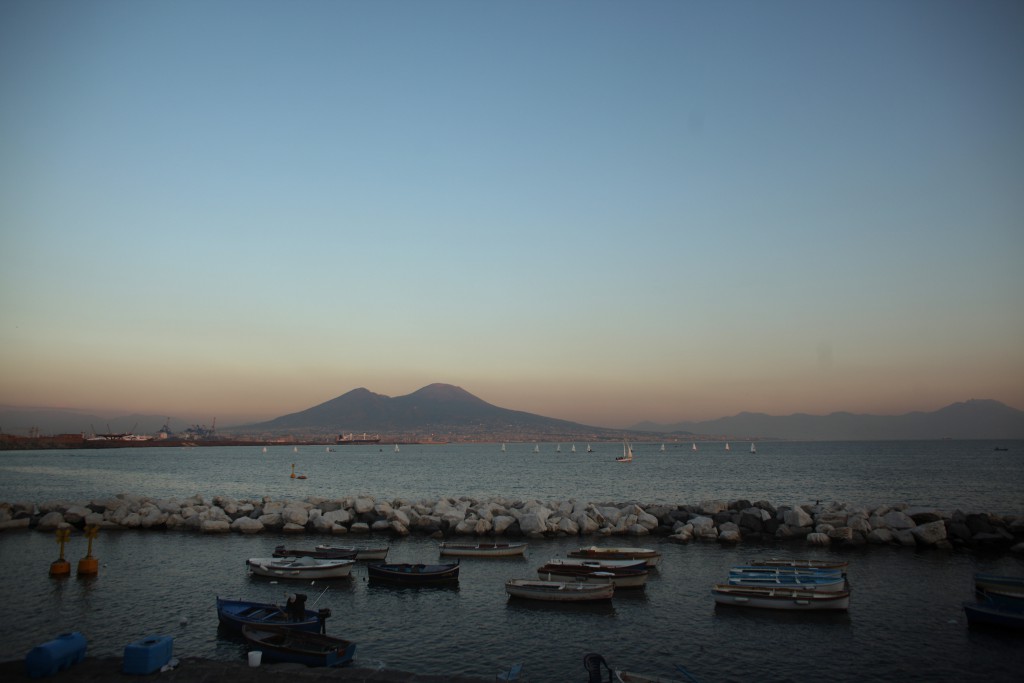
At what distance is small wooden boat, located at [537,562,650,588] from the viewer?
22.5 metres

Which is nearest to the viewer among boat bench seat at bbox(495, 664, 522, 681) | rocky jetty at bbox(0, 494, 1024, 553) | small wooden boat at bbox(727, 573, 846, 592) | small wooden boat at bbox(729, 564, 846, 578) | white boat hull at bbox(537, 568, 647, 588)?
boat bench seat at bbox(495, 664, 522, 681)

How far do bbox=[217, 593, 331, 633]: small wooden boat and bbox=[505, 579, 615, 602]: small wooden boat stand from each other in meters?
6.79

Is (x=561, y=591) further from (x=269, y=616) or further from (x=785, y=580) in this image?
(x=269, y=616)

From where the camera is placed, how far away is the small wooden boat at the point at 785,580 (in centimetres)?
2125

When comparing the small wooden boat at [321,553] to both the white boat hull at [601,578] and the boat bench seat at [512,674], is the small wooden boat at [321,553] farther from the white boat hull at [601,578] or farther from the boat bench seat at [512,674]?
the boat bench seat at [512,674]

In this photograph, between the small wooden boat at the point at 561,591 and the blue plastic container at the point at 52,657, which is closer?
the blue plastic container at the point at 52,657

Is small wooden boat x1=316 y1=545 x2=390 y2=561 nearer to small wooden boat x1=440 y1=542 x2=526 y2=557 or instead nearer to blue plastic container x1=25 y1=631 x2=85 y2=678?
small wooden boat x1=440 y1=542 x2=526 y2=557

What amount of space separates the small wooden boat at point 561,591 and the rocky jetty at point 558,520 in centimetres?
1071

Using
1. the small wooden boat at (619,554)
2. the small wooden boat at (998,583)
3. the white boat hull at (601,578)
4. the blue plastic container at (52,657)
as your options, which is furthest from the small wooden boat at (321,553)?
the small wooden boat at (998,583)

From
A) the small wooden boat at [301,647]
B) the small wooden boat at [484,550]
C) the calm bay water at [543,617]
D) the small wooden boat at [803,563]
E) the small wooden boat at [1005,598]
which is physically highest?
the small wooden boat at [301,647]

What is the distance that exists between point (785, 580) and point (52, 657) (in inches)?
816

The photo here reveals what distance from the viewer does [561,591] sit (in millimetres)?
20906

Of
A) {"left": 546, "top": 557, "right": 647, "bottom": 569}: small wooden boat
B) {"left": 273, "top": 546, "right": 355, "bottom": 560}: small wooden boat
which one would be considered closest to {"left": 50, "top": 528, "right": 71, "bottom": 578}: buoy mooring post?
{"left": 273, "top": 546, "right": 355, "bottom": 560}: small wooden boat

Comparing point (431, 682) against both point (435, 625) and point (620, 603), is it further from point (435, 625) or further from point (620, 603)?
point (620, 603)
